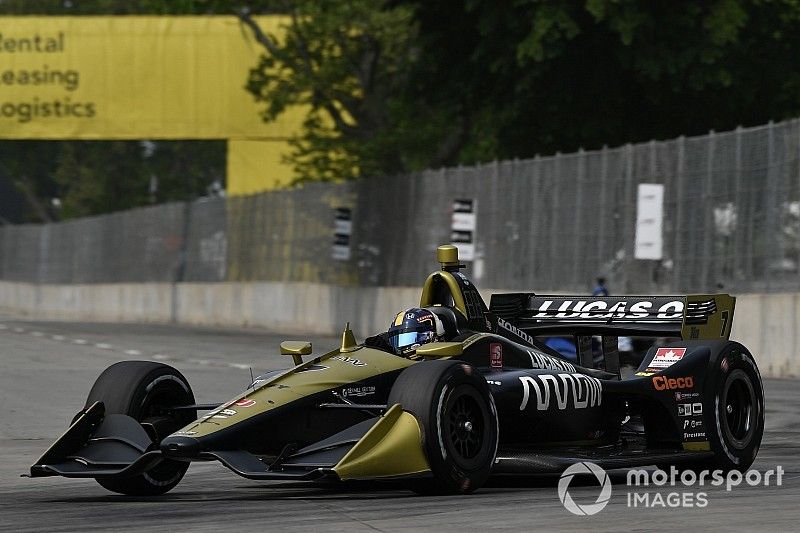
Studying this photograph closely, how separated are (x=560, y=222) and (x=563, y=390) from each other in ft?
62.4

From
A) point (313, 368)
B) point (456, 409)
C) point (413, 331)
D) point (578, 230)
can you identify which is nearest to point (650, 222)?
point (578, 230)

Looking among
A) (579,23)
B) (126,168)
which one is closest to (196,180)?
(126,168)

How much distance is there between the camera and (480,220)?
33656 millimetres

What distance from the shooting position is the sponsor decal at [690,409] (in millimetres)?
12195

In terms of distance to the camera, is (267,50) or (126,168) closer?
(267,50)

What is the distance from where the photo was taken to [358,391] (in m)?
10.9

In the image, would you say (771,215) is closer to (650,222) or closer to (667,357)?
(650,222)

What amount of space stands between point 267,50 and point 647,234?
23.8 m

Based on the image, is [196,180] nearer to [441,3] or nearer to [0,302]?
[0,302]

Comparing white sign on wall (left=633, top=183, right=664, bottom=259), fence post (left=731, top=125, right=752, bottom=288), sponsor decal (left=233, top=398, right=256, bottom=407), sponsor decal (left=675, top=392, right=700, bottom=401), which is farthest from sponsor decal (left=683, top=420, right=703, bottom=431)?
white sign on wall (left=633, top=183, right=664, bottom=259)

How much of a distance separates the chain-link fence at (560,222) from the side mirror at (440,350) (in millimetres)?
13235

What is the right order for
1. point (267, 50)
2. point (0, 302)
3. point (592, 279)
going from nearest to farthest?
point (592, 279) → point (267, 50) → point (0, 302)

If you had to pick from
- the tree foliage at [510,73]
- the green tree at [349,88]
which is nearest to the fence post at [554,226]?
the tree foliage at [510,73]

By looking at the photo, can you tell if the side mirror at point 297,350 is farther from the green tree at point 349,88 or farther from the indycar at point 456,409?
the green tree at point 349,88
